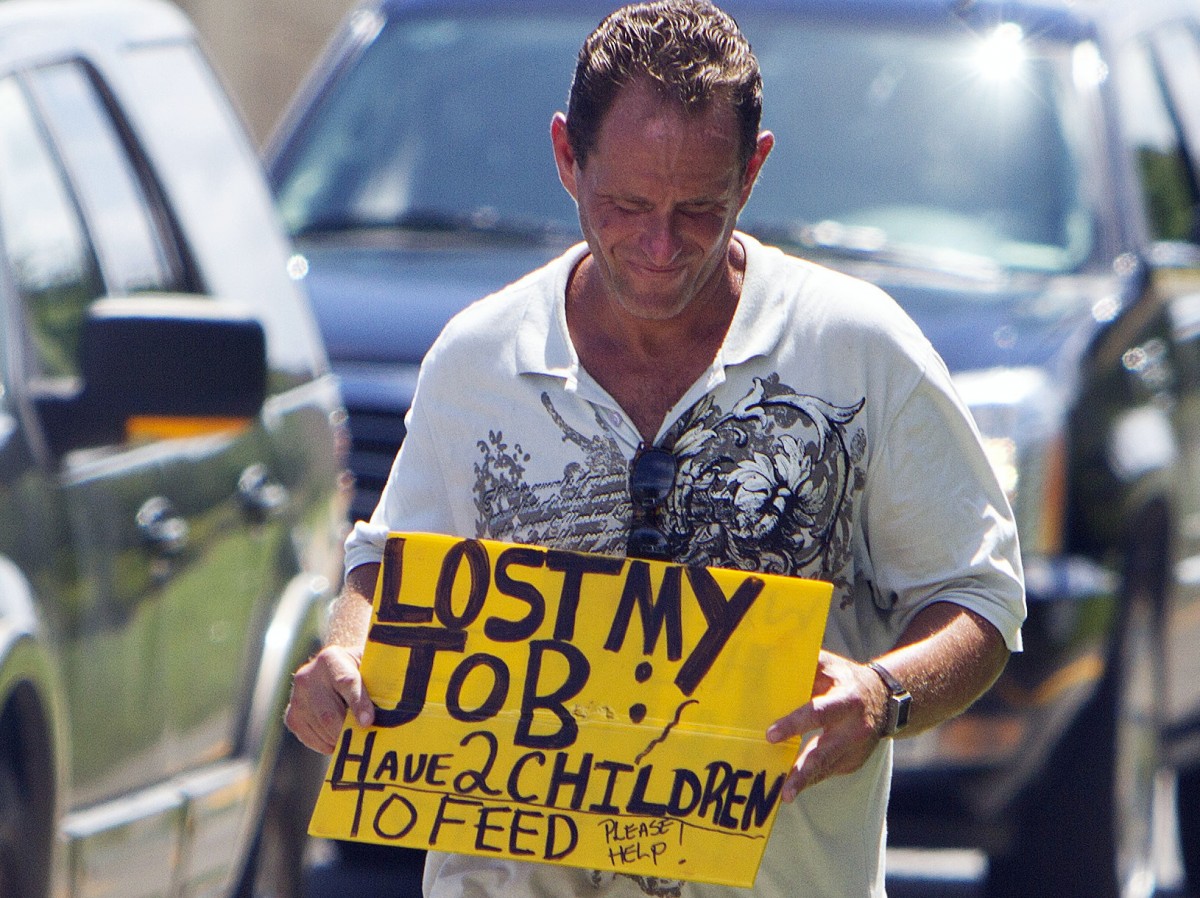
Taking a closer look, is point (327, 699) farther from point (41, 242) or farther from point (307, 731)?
point (41, 242)

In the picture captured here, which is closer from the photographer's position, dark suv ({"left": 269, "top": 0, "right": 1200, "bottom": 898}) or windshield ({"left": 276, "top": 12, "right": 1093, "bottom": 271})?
dark suv ({"left": 269, "top": 0, "right": 1200, "bottom": 898})

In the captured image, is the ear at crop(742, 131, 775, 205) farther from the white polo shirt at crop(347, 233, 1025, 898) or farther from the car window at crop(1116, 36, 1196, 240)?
the car window at crop(1116, 36, 1196, 240)

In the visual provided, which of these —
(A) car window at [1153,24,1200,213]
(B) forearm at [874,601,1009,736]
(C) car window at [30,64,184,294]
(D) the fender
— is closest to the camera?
(B) forearm at [874,601,1009,736]

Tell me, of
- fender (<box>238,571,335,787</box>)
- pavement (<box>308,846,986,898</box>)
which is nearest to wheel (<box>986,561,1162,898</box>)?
pavement (<box>308,846,986,898</box>)

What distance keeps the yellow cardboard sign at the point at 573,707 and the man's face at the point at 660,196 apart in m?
0.33

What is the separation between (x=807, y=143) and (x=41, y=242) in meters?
2.69

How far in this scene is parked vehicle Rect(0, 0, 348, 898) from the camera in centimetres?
397

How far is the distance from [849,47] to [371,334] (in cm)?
163

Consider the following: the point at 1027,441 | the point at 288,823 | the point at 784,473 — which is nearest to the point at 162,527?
the point at 288,823

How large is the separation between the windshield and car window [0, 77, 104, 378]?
215cm

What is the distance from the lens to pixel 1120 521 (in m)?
6.02

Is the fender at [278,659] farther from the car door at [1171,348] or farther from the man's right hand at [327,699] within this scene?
the car door at [1171,348]

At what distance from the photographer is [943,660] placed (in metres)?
2.83

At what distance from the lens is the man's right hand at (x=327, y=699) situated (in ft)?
9.29
